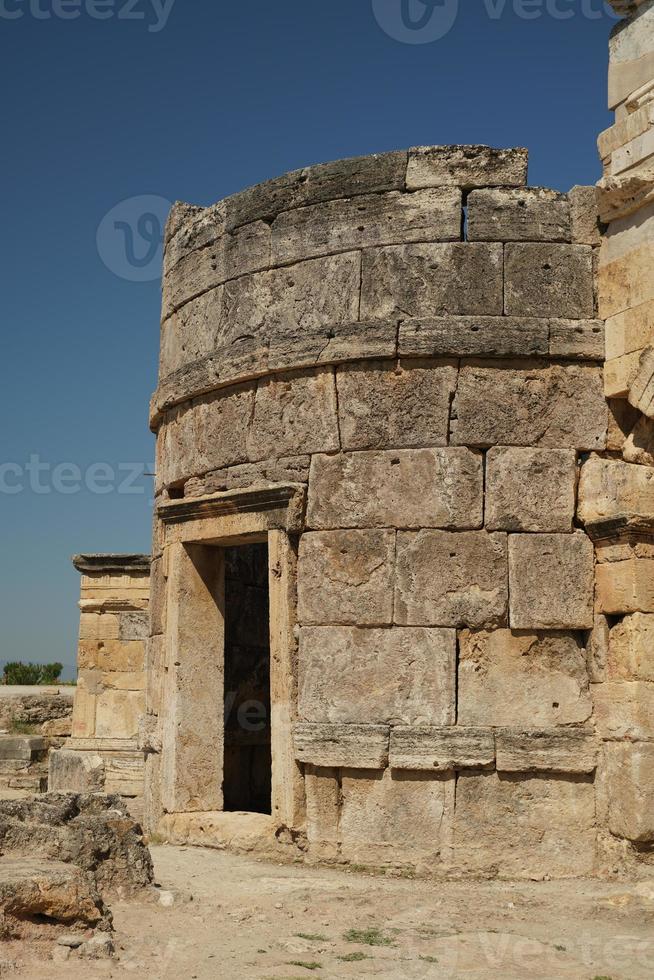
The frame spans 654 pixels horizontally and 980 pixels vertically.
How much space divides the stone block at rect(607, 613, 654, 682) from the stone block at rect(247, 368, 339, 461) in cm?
217

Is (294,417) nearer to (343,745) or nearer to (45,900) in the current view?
(343,745)

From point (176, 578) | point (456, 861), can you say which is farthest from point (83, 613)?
point (456, 861)

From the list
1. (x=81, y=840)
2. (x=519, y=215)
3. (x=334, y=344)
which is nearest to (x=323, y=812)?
(x=81, y=840)

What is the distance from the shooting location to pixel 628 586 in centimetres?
693

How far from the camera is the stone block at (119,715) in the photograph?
13789 mm

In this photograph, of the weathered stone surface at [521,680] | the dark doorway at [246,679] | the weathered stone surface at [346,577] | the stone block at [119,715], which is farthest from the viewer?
the stone block at [119,715]

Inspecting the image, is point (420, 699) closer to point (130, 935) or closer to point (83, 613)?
point (130, 935)

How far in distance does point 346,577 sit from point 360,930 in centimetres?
233

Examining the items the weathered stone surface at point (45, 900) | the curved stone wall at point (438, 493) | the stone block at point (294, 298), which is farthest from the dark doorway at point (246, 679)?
the weathered stone surface at point (45, 900)

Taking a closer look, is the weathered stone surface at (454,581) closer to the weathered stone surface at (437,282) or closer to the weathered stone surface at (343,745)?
the weathered stone surface at (343,745)

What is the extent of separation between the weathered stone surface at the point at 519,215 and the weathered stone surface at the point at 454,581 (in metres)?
1.97

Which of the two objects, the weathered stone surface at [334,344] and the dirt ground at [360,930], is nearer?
the dirt ground at [360,930]

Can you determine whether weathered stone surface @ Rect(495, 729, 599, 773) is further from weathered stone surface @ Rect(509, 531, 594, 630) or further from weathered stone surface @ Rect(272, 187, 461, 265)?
weathered stone surface @ Rect(272, 187, 461, 265)

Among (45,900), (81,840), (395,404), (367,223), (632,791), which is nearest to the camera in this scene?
(45,900)
